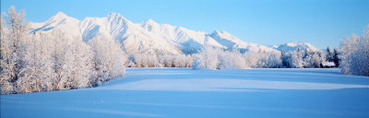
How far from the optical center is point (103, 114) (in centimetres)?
450

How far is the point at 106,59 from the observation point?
2139 centimetres

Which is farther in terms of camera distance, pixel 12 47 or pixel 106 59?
pixel 106 59

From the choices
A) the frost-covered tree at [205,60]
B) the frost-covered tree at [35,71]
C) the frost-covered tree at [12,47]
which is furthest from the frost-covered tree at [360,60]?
the frost-covered tree at [12,47]

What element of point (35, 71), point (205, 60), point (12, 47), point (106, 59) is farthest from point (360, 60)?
point (12, 47)

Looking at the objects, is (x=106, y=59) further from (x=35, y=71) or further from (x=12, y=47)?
(x=12, y=47)

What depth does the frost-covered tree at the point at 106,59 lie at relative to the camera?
21.0 metres

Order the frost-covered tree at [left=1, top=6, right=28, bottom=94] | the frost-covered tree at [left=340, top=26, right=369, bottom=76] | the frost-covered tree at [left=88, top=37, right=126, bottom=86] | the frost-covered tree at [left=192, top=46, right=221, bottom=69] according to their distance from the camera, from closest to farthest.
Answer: the frost-covered tree at [left=1, top=6, right=28, bottom=94]
the frost-covered tree at [left=88, top=37, right=126, bottom=86]
the frost-covered tree at [left=340, top=26, right=369, bottom=76]
the frost-covered tree at [left=192, top=46, right=221, bottom=69]

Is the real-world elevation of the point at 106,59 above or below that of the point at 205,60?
below

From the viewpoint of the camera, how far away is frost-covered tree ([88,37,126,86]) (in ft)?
68.9

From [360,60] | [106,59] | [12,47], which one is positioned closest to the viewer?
[12,47]

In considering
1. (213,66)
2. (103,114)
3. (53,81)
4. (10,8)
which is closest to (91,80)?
(53,81)

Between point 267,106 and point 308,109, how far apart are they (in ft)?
3.48

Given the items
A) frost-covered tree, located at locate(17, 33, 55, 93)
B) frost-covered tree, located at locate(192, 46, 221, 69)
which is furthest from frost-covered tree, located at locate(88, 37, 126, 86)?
frost-covered tree, located at locate(192, 46, 221, 69)

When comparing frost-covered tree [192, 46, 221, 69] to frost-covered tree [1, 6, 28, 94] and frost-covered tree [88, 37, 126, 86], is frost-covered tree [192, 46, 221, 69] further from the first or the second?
frost-covered tree [1, 6, 28, 94]
